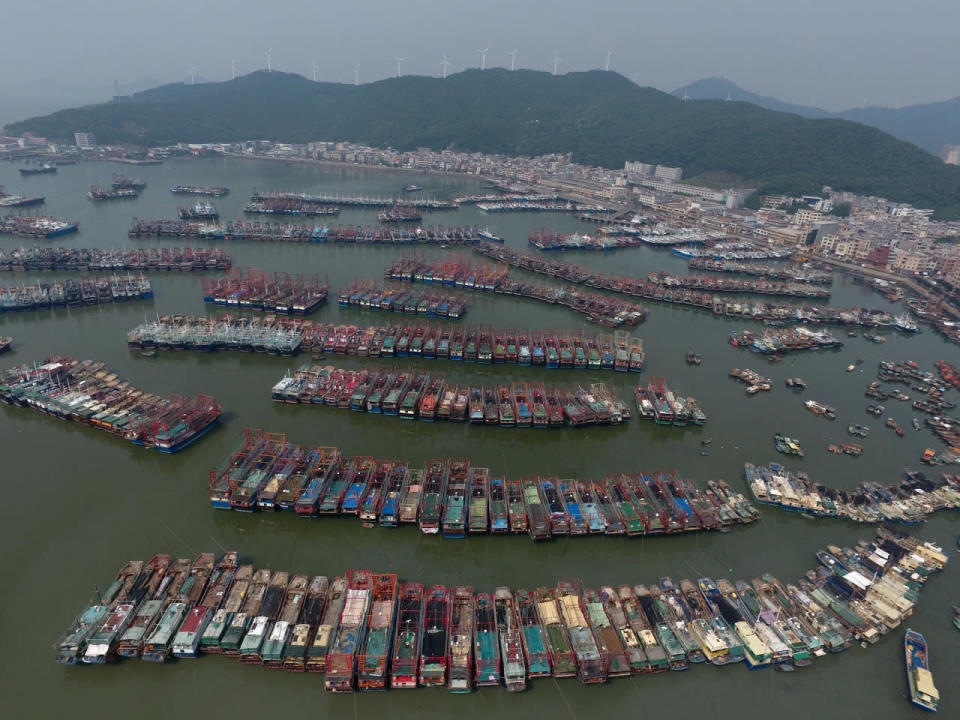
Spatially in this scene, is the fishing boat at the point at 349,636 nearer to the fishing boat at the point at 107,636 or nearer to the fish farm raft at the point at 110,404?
the fishing boat at the point at 107,636

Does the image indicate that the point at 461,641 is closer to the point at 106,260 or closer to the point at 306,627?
the point at 306,627

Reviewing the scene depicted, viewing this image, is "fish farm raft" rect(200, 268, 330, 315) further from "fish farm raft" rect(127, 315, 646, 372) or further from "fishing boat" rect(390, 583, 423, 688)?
"fishing boat" rect(390, 583, 423, 688)

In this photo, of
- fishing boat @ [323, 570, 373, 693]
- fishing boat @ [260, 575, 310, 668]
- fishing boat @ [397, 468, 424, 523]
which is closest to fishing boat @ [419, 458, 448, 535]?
fishing boat @ [397, 468, 424, 523]

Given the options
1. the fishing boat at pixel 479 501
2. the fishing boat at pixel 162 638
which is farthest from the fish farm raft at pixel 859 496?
the fishing boat at pixel 162 638

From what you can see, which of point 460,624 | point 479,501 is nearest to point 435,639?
point 460,624

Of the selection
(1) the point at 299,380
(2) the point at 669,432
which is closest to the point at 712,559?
(2) the point at 669,432
